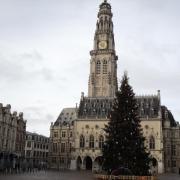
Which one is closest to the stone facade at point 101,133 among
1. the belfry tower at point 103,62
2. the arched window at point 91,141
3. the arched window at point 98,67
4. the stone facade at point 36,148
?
the arched window at point 91,141

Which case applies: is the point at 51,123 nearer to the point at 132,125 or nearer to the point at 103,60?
the point at 103,60

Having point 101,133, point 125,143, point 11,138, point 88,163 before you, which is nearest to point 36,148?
point 88,163

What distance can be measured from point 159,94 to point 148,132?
37.0 ft

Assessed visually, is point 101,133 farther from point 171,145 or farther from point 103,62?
point 103,62

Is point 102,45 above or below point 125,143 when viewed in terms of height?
above

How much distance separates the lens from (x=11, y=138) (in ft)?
247

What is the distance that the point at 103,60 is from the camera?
388ft

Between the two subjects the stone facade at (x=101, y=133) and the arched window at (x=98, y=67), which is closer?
the stone facade at (x=101, y=133)

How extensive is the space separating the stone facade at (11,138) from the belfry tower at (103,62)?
1481 inches

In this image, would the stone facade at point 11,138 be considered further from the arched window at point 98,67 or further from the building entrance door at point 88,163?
the arched window at point 98,67

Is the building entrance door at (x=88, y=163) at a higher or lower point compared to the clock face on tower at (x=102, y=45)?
lower

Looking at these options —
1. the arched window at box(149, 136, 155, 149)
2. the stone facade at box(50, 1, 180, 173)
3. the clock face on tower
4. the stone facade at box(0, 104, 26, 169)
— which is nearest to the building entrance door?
the stone facade at box(50, 1, 180, 173)

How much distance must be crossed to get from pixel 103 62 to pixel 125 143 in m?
76.1

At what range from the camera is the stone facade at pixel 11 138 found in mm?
70438
